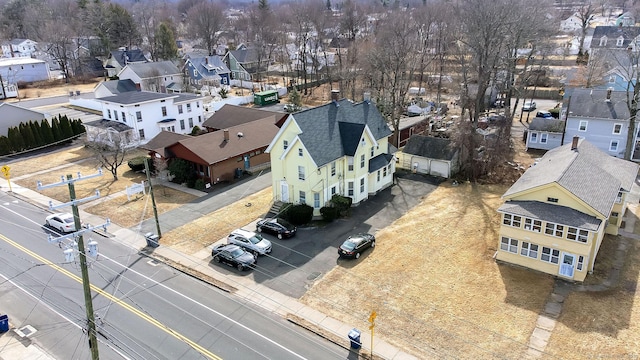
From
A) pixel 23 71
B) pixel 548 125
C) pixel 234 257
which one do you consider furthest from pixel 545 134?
pixel 23 71

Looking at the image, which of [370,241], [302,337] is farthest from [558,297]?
[302,337]

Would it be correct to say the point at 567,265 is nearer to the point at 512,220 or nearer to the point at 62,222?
the point at 512,220

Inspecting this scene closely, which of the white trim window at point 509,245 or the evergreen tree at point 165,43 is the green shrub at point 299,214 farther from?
the evergreen tree at point 165,43

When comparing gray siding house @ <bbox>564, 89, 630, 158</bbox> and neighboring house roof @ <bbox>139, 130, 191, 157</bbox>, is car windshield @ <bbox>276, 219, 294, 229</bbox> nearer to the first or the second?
neighboring house roof @ <bbox>139, 130, 191, 157</bbox>

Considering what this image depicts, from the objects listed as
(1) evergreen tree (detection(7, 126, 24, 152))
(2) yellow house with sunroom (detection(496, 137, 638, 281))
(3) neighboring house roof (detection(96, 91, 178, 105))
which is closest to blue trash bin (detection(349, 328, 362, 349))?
(2) yellow house with sunroom (detection(496, 137, 638, 281))

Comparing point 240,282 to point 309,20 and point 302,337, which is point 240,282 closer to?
point 302,337

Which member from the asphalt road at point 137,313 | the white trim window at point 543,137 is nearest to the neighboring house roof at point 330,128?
the asphalt road at point 137,313
